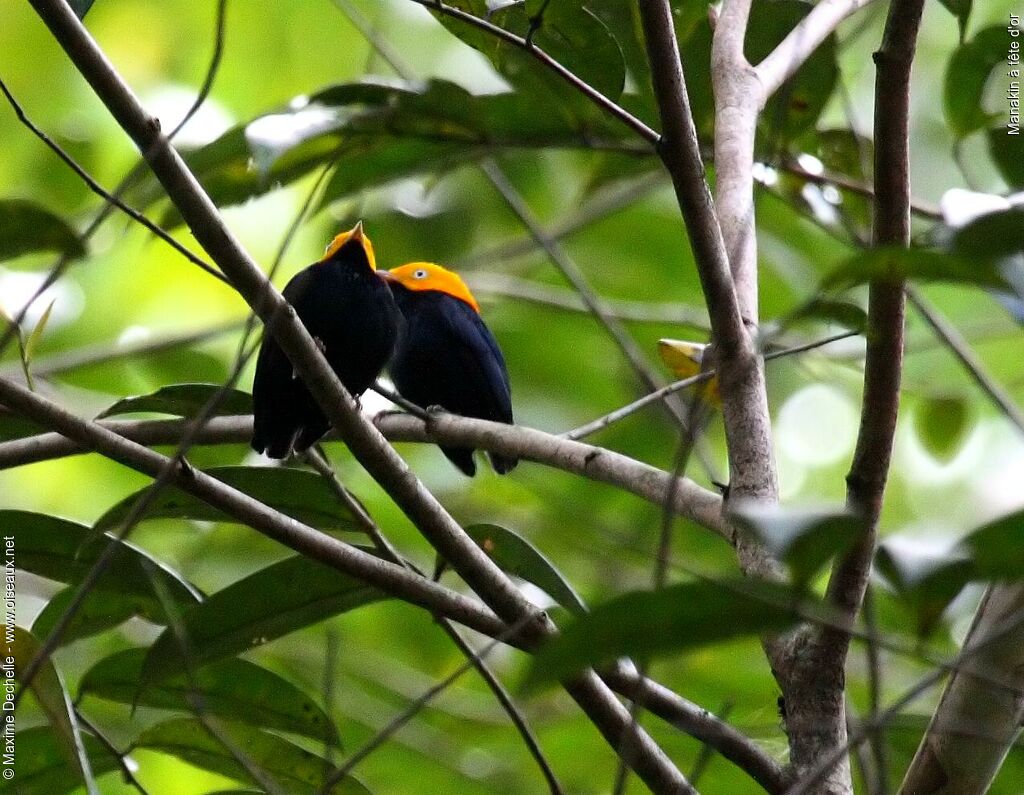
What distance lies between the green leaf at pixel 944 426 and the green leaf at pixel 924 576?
8.55 feet

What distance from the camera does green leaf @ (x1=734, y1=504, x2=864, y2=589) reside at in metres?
0.97

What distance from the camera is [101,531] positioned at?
6.86ft

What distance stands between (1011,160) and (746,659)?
2053mm

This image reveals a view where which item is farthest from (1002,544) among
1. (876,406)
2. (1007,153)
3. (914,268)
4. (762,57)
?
(762,57)

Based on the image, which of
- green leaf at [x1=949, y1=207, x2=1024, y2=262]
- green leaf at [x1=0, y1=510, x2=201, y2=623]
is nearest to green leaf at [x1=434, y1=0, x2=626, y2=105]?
green leaf at [x1=0, y1=510, x2=201, y2=623]

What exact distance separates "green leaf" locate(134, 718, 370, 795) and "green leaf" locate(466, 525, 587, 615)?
0.46 metres

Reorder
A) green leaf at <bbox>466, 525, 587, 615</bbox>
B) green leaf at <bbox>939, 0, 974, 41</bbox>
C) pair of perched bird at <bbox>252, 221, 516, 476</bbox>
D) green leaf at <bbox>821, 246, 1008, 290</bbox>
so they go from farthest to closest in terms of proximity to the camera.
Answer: pair of perched bird at <bbox>252, 221, 516, 476</bbox>
green leaf at <bbox>939, 0, 974, 41</bbox>
green leaf at <bbox>466, 525, 587, 615</bbox>
green leaf at <bbox>821, 246, 1008, 290</bbox>

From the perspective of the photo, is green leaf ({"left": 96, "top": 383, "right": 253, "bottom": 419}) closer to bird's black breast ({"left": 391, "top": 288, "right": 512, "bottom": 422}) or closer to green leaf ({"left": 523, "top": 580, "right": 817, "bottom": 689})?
green leaf ({"left": 523, "top": 580, "right": 817, "bottom": 689})

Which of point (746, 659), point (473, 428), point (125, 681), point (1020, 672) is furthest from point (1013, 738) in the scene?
point (746, 659)

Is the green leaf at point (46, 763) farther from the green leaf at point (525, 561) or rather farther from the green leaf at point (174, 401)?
the green leaf at point (525, 561)

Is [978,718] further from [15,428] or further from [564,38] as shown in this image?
[15,428]

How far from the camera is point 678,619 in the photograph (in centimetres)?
96

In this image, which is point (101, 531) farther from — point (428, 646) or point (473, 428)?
point (428, 646)

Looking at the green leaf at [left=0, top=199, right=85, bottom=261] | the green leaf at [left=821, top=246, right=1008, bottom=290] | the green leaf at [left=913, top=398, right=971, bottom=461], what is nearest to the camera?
the green leaf at [left=821, top=246, right=1008, bottom=290]
